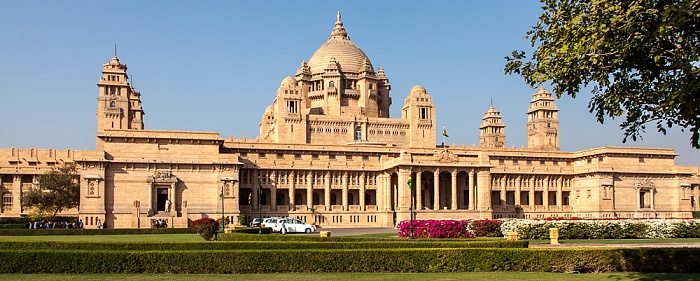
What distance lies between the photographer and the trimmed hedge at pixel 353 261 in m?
23.9

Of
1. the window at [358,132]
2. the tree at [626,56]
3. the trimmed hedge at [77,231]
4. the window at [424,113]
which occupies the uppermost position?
the window at [424,113]

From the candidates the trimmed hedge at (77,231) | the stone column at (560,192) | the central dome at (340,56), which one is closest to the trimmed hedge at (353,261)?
the trimmed hedge at (77,231)

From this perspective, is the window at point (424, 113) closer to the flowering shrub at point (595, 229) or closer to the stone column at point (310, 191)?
the stone column at point (310, 191)

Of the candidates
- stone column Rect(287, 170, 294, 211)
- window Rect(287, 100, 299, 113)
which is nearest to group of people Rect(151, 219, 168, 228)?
stone column Rect(287, 170, 294, 211)

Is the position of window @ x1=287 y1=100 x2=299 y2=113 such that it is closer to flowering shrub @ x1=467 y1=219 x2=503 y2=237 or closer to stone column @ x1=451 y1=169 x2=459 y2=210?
stone column @ x1=451 y1=169 x2=459 y2=210

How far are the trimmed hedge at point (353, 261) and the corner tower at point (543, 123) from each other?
8859 centimetres

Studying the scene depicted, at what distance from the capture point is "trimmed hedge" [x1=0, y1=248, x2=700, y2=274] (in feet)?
78.4

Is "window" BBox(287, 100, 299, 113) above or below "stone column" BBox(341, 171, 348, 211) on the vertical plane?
above

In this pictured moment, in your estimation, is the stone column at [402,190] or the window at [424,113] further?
the window at [424,113]

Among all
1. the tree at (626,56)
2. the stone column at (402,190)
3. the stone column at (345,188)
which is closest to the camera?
the tree at (626,56)

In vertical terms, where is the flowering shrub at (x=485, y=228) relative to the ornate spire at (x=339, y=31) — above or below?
below

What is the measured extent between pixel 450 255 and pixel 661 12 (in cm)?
1268

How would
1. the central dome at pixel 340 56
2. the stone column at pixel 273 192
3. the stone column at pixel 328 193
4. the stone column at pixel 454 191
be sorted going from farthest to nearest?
the central dome at pixel 340 56 < the stone column at pixel 328 193 < the stone column at pixel 273 192 < the stone column at pixel 454 191

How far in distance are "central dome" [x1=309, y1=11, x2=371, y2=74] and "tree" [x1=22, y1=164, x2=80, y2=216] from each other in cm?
4315
